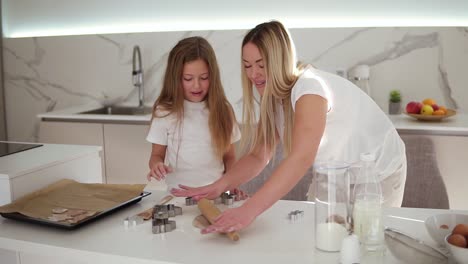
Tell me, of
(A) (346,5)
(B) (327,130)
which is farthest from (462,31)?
(B) (327,130)

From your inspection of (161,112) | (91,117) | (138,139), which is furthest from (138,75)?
(161,112)

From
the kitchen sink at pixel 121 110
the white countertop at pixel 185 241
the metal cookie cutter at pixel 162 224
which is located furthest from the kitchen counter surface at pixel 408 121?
the metal cookie cutter at pixel 162 224

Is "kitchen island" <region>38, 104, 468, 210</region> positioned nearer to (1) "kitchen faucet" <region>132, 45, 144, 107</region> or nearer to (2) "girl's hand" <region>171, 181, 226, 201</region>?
(1) "kitchen faucet" <region>132, 45, 144, 107</region>

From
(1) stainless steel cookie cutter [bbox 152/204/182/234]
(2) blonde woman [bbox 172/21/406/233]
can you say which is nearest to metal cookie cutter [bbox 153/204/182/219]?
(1) stainless steel cookie cutter [bbox 152/204/182/234]

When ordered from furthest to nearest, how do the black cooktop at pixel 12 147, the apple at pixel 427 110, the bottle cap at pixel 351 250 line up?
the apple at pixel 427 110, the black cooktop at pixel 12 147, the bottle cap at pixel 351 250

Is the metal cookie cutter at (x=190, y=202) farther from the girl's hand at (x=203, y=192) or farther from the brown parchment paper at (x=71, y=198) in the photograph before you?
the brown parchment paper at (x=71, y=198)

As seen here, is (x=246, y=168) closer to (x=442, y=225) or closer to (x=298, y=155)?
(x=298, y=155)

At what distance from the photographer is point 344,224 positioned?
114 cm

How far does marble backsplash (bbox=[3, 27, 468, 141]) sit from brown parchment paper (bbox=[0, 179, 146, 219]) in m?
1.80

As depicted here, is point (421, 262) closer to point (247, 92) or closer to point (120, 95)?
point (247, 92)

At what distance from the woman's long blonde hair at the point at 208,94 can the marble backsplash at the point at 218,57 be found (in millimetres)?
1372

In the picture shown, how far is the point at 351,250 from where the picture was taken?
104cm

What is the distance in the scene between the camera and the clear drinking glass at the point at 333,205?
113cm

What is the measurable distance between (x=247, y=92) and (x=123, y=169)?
170cm
